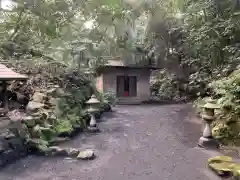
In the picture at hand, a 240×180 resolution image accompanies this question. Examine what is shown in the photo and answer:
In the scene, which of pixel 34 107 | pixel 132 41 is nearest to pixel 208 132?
pixel 34 107

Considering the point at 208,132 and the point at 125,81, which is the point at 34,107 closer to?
the point at 208,132

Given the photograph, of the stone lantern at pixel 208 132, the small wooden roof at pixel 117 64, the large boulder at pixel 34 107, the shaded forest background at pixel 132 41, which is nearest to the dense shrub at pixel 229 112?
the shaded forest background at pixel 132 41

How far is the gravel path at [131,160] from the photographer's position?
481cm

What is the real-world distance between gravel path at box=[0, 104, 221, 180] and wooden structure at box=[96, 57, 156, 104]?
8958mm

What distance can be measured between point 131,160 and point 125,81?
41.7 ft

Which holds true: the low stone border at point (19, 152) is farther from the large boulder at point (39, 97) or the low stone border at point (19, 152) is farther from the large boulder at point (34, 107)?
the large boulder at point (39, 97)

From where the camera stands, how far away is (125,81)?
59.6 ft

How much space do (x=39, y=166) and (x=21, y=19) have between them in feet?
25.7

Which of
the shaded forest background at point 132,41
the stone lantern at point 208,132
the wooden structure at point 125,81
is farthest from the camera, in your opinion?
the wooden structure at point 125,81

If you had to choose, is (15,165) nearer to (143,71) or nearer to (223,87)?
(223,87)

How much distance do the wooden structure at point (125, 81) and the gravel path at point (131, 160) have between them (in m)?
8.96

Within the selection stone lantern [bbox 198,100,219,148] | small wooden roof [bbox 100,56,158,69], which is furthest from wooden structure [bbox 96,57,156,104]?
stone lantern [bbox 198,100,219,148]

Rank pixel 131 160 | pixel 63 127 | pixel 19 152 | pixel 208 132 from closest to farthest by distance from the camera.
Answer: pixel 131 160 → pixel 19 152 → pixel 208 132 → pixel 63 127

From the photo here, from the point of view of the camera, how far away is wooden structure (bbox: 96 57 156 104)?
1745cm
